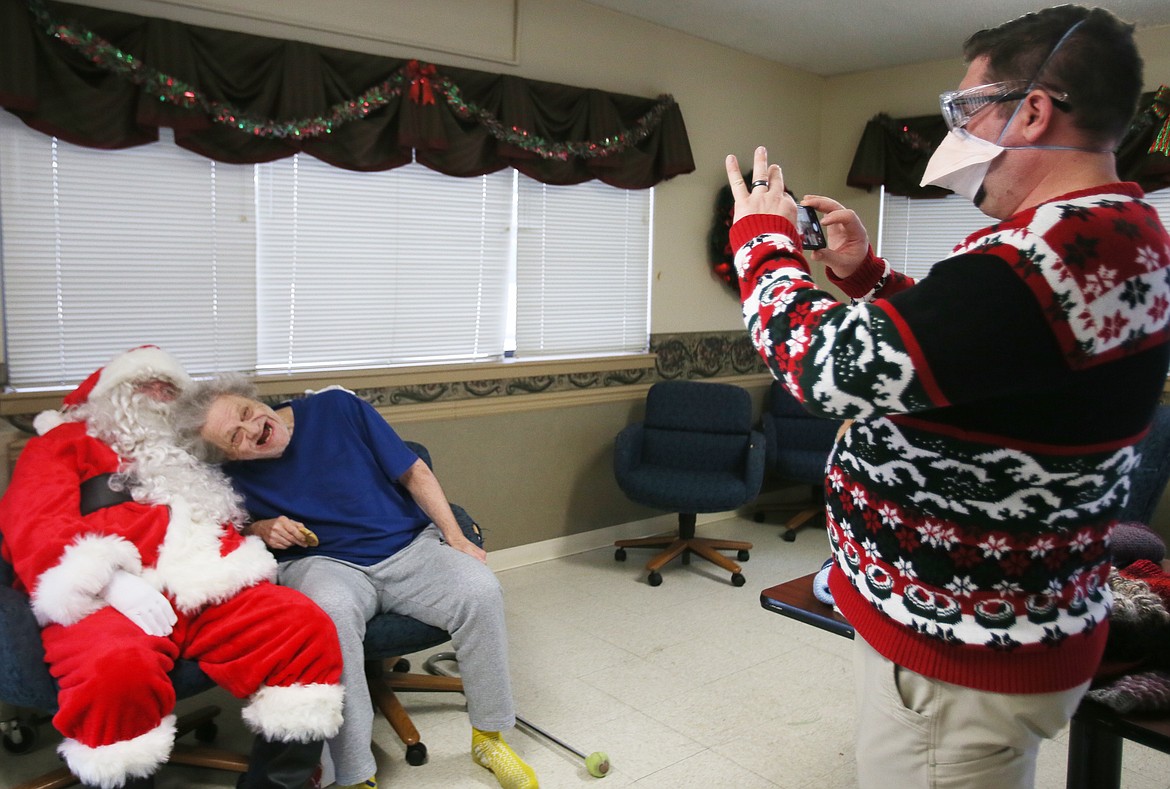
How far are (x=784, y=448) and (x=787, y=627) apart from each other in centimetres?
169

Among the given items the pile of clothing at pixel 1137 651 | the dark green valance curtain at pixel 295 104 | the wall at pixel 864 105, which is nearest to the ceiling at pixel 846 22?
the wall at pixel 864 105

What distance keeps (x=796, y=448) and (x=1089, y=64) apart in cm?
432

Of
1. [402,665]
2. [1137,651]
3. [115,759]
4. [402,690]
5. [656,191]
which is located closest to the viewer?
[1137,651]

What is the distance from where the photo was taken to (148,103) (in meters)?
2.93

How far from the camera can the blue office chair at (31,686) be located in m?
2.00

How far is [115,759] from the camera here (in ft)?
6.35

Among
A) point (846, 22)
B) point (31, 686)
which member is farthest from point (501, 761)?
point (846, 22)

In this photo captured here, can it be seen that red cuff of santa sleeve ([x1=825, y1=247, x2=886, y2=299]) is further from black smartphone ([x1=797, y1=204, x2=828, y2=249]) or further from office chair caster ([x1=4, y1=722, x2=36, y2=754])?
office chair caster ([x1=4, y1=722, x2=36, y2=754])

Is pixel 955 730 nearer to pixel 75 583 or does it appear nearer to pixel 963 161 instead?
pixel 963 161

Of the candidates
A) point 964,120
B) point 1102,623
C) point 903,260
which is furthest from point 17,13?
point 903,260

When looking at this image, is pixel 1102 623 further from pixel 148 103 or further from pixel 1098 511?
pixel 148 103

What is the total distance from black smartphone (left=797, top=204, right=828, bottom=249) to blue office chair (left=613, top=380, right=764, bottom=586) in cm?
278

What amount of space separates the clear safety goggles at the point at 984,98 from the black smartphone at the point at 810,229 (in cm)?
27

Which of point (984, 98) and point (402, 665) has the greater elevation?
point (984, 98)
